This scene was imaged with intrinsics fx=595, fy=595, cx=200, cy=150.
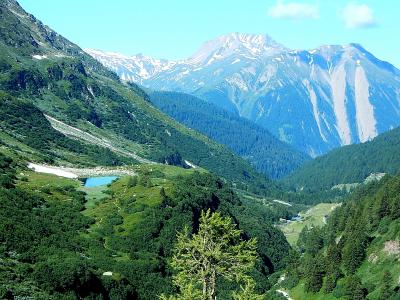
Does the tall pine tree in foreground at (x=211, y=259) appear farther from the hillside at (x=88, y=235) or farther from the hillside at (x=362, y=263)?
the hillside at (x=362, y=263)

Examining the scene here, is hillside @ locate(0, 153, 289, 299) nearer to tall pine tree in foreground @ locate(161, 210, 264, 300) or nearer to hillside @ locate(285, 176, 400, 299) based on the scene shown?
hillside @ locate(285, 176, 400, 299)

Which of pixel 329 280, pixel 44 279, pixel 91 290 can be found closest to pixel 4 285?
pixel 44 279

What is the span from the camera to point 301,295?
6063 inches

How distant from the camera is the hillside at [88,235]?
8631cm

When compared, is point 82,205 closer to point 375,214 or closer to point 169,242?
point 169,242

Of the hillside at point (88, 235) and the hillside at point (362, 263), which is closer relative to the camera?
the hillside at point (88, 235)

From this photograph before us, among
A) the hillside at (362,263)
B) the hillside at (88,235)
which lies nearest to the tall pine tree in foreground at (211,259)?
the hillside at (88,235)

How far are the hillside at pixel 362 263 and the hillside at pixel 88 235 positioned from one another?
19.2 meters

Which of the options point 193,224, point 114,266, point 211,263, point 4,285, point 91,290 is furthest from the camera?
point 193,224

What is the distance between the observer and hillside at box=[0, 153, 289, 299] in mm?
86312

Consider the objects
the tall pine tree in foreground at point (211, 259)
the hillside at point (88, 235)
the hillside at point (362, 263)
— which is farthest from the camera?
the hillside at point (362, 263)

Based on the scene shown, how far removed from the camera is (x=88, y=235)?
131m

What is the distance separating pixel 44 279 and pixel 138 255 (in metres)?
46.1

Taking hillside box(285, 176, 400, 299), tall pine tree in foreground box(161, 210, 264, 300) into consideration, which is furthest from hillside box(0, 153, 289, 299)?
tall pine tree in foreground box(161, 210, 264, 300)
